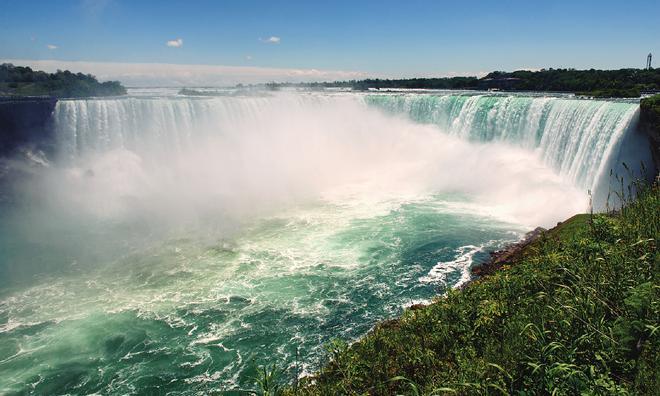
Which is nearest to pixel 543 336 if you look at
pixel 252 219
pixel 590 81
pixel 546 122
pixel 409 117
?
pixel 252 219

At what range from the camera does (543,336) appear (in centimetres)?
445

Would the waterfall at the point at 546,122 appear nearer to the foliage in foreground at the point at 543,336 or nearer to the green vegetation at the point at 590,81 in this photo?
the green vegetation at the point at 590,81

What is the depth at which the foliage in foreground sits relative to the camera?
3.89m

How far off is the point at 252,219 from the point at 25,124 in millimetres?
19529

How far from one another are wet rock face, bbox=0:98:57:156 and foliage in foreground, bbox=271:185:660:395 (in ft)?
99.6

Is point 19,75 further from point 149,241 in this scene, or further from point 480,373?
point 480,373

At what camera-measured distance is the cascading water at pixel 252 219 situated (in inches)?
429

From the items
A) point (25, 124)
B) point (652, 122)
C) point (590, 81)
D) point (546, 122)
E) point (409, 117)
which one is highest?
point (590, 81)

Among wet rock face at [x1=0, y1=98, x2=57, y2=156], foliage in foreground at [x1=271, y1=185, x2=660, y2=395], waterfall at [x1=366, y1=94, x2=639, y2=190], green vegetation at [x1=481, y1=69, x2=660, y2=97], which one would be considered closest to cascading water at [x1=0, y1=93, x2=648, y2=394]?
waterfall at [x1=366, y1=94, x2=639, y2=190]

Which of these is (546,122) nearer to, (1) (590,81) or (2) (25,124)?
(1) (590,81)

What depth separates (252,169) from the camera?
→ 1243 inches

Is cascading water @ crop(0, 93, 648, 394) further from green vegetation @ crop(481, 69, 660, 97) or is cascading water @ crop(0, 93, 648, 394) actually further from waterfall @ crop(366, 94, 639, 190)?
green vegetation @ crop(481, 69, 660, 97)

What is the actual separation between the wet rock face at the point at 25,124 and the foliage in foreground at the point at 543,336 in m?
30.4

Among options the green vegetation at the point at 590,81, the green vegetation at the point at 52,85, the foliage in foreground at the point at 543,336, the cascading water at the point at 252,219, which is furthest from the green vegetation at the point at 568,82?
the green vegetation at the point at 52,85
